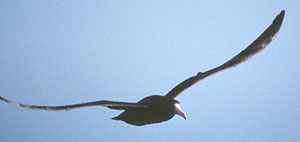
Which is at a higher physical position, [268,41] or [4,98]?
[268,41]

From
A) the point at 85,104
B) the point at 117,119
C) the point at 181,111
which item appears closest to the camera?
the point at 85,104

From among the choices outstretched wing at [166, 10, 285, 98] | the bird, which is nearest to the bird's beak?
the bird

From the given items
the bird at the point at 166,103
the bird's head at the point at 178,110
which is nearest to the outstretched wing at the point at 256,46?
the bird at the point at 166,103

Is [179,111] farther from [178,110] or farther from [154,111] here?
[154,111]

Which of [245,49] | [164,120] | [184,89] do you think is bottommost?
[164,120]

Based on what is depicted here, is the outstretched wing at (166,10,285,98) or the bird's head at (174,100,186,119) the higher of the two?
the outstretched wing at (166,10,285,98)

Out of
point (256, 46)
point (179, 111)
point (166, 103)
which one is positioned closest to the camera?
point (179, 111)

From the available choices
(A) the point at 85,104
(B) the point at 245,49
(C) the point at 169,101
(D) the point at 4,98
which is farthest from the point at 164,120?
(D) the point at 4,98

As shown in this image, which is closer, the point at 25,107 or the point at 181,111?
the point at 25,107

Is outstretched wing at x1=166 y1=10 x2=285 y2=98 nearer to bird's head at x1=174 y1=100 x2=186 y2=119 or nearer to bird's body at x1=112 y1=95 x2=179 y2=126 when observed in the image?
A: bird's head at x1=174 y1=100 x2=186 y2=119

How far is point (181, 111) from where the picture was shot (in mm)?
5910

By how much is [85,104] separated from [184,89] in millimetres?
2710

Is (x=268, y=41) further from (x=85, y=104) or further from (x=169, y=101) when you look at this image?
(x=85, y=104)

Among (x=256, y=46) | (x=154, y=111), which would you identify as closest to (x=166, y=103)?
(x=154, y=111)
